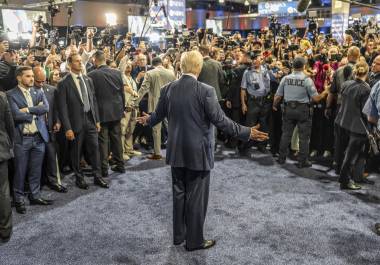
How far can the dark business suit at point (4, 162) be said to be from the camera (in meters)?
3.72

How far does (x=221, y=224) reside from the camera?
13.5 ft

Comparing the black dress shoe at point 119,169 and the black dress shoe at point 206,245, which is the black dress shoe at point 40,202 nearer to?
the black dress shoe at point 119,169

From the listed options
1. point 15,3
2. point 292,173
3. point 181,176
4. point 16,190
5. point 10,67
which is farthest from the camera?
point 15,3

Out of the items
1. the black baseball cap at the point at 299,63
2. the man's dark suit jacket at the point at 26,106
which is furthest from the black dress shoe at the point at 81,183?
the black baseball cap at the point at 299,63

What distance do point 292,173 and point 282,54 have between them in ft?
13.2

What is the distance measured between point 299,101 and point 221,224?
262 centimetres

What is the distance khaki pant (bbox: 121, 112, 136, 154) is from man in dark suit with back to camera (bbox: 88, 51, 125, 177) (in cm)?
83

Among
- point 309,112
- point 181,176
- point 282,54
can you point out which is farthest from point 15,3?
point 181,176

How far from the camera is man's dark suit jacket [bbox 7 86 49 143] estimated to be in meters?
4.33

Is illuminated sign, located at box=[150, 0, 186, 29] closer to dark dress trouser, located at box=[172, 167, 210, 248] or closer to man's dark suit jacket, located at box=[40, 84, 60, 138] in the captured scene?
man's dark suit jacket, located at box=[40, 84, 60, 138]

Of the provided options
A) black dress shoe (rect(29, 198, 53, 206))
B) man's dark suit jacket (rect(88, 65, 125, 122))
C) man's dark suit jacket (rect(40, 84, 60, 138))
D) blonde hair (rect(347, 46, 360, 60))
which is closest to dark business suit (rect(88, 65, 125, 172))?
man's dark suit jacket (rect(88, 65, 125, 122))

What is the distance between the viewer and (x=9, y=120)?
3811 mm

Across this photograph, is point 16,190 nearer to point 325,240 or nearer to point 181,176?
point 181,176

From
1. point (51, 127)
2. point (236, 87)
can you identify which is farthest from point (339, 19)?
point (51, 127)
